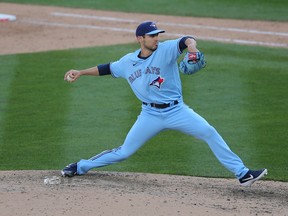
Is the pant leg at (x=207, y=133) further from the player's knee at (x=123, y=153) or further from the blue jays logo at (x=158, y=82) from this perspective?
the player's knee at (x=123, y=153)

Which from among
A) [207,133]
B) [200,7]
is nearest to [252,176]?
[207,133]

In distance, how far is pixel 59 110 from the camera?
11.9m

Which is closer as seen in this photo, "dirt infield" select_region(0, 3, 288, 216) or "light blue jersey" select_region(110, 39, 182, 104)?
"dirt infield" select_region(0, 3, 288, 216)

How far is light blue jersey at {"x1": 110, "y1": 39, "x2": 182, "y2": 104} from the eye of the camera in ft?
27.6

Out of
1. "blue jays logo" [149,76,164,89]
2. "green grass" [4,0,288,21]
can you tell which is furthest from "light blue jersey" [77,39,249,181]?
"green grass" [4,0,288,21]

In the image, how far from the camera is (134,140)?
8742mm

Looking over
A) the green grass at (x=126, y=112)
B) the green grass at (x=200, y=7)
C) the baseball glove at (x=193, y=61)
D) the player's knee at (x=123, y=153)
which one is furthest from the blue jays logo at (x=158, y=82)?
the green grass at (x=200, y=7)

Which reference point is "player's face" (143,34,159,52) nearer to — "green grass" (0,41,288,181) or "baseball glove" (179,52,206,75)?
"baseball glove" (179,52,206,75)

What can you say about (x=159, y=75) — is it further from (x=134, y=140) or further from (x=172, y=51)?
(x=134, y=140)

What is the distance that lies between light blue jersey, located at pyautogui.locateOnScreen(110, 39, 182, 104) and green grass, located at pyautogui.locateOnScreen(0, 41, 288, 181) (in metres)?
1.30

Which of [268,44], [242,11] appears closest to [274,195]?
[268,44]

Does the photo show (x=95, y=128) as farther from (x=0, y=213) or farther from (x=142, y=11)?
(x=142, y=11)

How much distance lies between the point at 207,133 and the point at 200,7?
1096 centimetres

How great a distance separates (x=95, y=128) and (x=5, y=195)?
315cm
